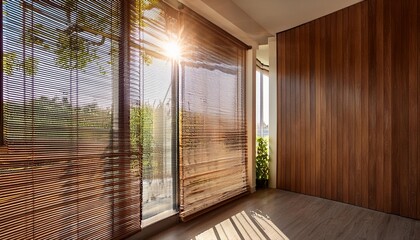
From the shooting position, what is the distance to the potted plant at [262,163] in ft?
15.9

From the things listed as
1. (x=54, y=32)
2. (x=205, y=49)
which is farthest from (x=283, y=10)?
(x=54, y=32)

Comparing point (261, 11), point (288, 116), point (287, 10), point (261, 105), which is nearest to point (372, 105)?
point (288, 116)

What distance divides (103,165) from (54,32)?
1.04 metres

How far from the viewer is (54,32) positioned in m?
1.93

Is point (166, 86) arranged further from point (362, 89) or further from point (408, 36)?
point (408, 36)

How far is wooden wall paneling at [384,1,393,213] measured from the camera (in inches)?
133

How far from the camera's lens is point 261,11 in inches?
153

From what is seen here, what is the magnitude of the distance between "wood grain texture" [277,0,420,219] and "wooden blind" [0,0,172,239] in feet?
8.97

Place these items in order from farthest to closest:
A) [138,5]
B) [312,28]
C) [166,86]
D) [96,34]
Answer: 1. [312,28]
2. [166,86]
3. [138,5]
4. [96,34]

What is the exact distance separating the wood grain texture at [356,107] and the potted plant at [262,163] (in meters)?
0.31

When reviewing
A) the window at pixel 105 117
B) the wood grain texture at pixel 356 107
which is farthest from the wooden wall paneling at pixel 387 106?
the window at pixel 105 117

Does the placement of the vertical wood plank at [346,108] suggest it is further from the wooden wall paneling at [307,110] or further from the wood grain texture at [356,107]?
the wooden wall paneling at [307,110]

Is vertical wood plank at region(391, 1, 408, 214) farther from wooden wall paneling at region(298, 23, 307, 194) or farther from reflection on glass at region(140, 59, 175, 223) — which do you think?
reflection on glass at region(140, 59, 175, 223)

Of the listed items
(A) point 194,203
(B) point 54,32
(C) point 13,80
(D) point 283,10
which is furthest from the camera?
(D) point 283,10
